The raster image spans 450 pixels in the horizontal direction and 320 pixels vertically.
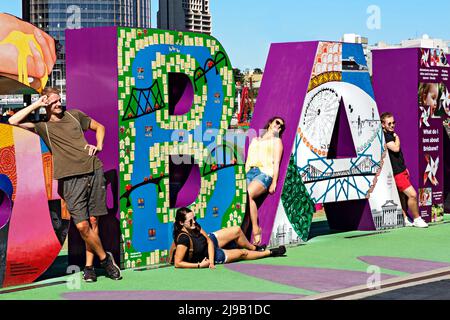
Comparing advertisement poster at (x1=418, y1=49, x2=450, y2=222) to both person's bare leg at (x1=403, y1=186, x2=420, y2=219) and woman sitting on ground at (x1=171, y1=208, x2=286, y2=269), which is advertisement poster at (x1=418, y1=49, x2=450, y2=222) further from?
woman sitting on ground at (x1=171, y1=208, x2=286, y2=269)

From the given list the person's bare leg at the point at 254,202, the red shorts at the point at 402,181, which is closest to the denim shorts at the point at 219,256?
the person's bare leg at the point at 254,202

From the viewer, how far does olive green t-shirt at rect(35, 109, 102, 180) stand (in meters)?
12.2

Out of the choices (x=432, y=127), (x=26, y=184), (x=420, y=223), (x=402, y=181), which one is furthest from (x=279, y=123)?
(x=26, y=184)

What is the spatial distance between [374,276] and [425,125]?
6166 millimetres

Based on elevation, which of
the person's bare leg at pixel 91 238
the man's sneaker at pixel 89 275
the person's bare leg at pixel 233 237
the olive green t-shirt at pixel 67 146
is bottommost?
the man's sneaker at pixel 89 275

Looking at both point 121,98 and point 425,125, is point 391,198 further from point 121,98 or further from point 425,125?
point 121,98

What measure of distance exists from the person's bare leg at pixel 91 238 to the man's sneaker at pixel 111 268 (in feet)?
0.21

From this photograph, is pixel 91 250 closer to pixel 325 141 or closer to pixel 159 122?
pixel 159 122

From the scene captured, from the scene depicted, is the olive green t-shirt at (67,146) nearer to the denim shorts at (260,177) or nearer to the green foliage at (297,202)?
the denim shorts at (260,177)

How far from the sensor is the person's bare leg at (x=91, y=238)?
12.2 meters

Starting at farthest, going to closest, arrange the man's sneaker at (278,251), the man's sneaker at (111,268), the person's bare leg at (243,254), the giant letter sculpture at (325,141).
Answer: the giant letter sculpture at (325,141), the man's sneaker at (278,251), the person's bare leg at (243,254), the man's sneaker at (111,268)

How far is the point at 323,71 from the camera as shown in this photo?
16016 mm
